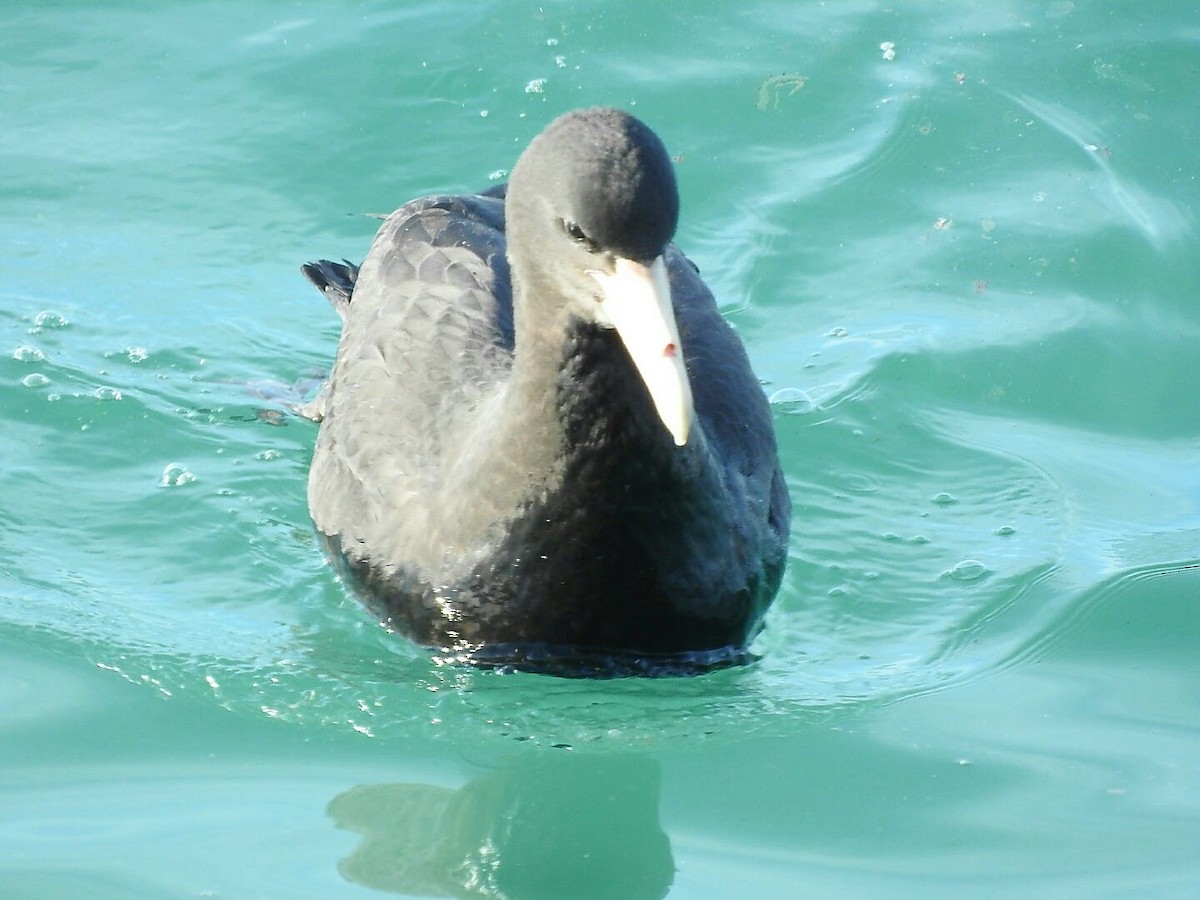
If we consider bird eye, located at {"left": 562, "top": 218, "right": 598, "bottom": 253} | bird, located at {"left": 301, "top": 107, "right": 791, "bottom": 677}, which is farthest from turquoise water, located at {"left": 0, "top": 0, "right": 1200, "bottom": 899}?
bird eye, located at {"left": 562, "top": 218, "right": 598, "bottom": 253}

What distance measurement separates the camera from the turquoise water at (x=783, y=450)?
4.76m

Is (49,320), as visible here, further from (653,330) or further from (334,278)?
(653,330)

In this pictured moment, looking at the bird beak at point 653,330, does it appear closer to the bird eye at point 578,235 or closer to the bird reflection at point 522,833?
the bird eye at point 578,235

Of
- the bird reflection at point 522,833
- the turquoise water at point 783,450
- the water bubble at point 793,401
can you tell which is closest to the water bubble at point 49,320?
the turquoise water at point 783,450

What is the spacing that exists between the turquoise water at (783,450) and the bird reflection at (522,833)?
0.05 ft

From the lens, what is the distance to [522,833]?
474 cm

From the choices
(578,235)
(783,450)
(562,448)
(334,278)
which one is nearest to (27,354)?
(334,278)

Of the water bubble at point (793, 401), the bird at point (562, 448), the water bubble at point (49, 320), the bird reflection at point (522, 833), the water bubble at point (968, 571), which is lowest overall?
the bird reflection at point (522, 833)

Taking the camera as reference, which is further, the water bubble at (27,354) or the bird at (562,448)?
the water bubble at (27,354)

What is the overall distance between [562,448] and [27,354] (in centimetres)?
328

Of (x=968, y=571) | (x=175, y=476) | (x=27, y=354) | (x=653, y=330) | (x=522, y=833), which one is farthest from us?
(x=27, y=354)

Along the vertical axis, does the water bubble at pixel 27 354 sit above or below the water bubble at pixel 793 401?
above

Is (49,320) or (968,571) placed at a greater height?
(49,320)

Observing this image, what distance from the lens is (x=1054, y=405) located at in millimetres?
7398
